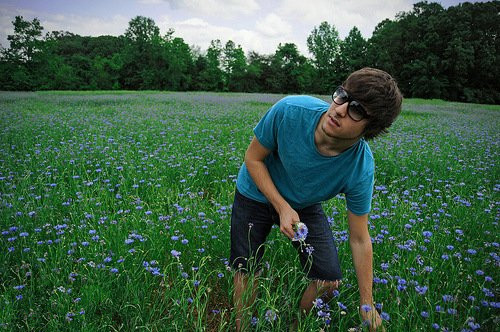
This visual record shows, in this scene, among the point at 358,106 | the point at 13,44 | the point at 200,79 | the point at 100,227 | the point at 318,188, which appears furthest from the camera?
the point at 200,79

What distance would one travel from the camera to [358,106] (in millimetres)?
1598

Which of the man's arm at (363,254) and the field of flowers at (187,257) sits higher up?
the man's arm at (363,254)

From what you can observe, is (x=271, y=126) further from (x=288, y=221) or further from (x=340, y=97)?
(x=288, y=221)

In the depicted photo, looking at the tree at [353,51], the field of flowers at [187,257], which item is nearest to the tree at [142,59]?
the tree at [353,51]

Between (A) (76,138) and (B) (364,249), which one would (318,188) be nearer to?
(B) (364,249)

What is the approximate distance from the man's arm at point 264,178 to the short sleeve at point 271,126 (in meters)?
0.04

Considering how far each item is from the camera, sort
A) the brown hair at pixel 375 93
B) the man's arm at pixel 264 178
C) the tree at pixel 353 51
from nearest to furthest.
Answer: the brown hair at pixel 375 93 < the man's arm at pixel 264 178 < the tree at pixel 353 51

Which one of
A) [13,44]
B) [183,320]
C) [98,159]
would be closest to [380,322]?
[183,320]

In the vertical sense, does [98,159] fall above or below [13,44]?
below

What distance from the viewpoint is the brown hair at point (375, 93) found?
1563 millimetres

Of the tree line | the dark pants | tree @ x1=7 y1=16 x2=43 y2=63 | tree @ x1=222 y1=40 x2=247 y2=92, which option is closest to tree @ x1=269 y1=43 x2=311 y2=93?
A: the tree line

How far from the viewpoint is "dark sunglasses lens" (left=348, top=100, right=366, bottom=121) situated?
1.60 m

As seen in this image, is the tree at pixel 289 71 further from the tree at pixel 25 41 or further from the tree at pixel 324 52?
the tree at pixel 25 41

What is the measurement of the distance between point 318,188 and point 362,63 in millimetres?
54135
